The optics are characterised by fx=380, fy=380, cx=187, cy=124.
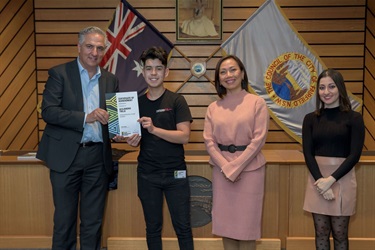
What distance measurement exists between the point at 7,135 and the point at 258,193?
336 cm

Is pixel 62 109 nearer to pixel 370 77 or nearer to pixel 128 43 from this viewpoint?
pixel 128 43

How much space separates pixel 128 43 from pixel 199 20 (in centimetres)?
87

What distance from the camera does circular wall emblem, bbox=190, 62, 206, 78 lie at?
4.50m

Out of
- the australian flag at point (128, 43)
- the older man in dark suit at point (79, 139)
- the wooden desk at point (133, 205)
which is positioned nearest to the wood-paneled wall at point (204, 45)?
the australian flag at point (128, 43)

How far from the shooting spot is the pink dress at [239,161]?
2201mm

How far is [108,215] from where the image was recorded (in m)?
2.94

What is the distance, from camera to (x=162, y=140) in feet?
7.39

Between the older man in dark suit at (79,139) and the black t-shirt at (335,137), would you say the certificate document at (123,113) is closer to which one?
the older man in dark suit at (79,139)

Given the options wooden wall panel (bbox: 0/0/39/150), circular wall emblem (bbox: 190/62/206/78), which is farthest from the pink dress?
wooden wall panel (bbox: 0/0/39/150)

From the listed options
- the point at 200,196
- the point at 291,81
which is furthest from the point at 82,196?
the point at 291,81

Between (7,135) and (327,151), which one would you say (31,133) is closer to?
(7,135)

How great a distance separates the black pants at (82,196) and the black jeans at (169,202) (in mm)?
290

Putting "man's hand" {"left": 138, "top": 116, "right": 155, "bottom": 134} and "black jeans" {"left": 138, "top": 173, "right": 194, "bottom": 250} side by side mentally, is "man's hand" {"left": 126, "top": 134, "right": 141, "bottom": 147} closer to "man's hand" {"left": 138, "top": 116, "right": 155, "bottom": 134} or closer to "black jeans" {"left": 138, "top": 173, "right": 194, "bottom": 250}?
"man's hand" {"left": 138, "top": 116, "right": 155, "bottom": 134}

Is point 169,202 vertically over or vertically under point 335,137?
under
